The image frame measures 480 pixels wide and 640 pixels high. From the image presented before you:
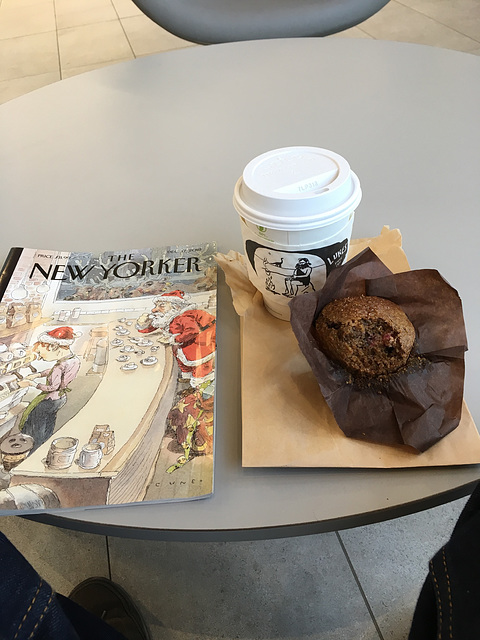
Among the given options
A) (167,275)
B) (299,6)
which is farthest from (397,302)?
(299,6)

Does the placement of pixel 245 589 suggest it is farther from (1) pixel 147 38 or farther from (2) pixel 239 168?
(1) pixel 147 38

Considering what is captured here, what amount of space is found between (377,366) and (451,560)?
168 mm

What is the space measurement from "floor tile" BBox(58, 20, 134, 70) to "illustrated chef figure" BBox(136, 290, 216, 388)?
239 centimetres

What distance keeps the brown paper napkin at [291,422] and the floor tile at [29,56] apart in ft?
8.48

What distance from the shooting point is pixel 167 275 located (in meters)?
0.67

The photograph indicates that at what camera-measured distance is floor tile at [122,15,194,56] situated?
2643mm

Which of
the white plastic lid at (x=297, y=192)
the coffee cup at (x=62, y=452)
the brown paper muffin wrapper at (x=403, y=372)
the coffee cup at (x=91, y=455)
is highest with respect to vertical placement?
the white plastic lid at (x=297, y=192)

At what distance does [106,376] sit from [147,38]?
2685mm

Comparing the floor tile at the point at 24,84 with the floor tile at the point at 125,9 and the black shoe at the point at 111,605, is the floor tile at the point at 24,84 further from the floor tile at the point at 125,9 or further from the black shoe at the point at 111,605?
the black shoe at the point at 111,605

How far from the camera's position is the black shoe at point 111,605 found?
888 mm

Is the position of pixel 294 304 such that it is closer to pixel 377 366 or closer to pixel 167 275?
pixel 377 366

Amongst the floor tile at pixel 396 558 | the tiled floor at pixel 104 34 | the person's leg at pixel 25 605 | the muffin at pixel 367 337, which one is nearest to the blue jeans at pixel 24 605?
the person's leg at pixel 25 605

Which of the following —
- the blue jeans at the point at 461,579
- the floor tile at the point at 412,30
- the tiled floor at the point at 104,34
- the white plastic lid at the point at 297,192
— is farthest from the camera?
the tiled floor at the point at 104,34

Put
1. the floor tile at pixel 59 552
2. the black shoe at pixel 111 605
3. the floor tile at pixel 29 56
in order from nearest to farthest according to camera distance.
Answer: the black shoe at pixel 111 605
the floor tile at pixel 59 552
the floor tile at pixel 29 56
